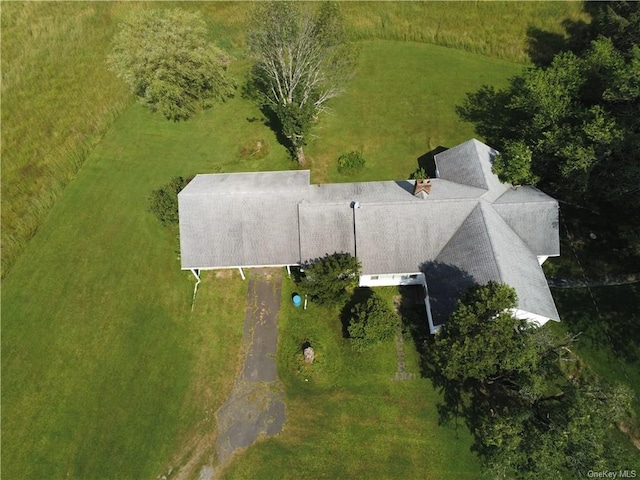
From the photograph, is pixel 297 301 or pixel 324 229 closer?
pixel 324 229

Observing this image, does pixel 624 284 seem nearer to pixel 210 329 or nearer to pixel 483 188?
pixel 483 188

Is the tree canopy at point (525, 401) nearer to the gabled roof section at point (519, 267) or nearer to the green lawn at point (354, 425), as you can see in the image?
the gabled roof section at point (519, 267)

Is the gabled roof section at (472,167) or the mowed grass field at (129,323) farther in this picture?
the gabled roof section at (472,167)

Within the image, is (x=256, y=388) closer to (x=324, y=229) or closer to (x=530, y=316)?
(x=324, y=229)

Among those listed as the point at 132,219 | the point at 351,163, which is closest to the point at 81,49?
the point at 132,219

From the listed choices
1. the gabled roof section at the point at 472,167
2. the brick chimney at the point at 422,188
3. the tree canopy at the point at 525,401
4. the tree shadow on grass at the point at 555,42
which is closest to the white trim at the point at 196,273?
the brick chimney at the point at 422,188

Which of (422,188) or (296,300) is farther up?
(422,188)
